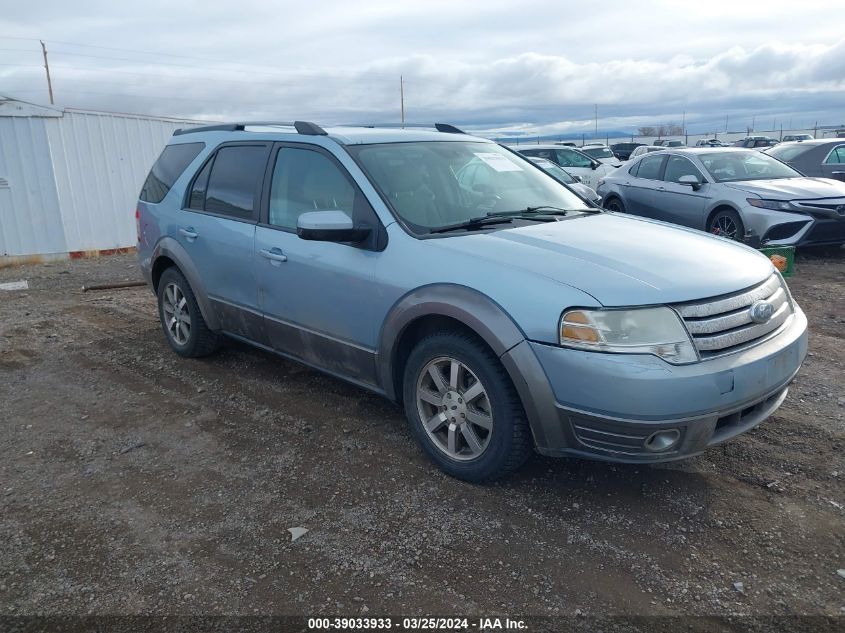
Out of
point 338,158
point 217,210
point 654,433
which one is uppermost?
point 338,158

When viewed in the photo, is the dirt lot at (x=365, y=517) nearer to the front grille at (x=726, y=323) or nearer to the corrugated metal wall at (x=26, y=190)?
the front grille at (x=726, y=323)

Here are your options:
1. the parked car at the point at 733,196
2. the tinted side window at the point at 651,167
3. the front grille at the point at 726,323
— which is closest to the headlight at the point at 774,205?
the parked car at the point at 733,196

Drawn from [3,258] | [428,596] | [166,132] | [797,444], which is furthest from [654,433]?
[166,132]

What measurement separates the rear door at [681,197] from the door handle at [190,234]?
707cm

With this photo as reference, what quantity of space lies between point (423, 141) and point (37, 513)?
311 centimetres

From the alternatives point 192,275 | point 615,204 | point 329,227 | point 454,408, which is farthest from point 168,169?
point 615,204

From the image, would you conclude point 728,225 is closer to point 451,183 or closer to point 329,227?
point 451,183

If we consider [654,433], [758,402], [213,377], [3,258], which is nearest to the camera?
[654,433]

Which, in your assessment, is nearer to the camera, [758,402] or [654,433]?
[654,433]

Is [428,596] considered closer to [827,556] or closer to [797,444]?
[827,556]

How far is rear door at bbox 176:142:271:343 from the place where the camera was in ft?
15.5

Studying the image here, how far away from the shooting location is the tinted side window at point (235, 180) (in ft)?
15.5

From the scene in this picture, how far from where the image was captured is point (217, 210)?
504cm

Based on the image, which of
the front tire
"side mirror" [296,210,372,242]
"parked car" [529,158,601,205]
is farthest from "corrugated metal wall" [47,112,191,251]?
the front tire
